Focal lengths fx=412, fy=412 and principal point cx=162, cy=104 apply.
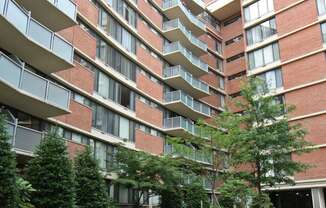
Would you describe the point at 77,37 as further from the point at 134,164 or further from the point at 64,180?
the point at 64,180

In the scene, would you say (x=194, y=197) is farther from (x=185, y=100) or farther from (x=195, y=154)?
(x=185, y=100)

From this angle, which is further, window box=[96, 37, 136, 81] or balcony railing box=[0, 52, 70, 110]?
window box=[96, 37, 136, 81]

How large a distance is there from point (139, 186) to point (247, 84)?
420 inches

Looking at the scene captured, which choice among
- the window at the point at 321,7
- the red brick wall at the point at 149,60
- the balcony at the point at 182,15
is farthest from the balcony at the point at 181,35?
the window at the point at 321,7

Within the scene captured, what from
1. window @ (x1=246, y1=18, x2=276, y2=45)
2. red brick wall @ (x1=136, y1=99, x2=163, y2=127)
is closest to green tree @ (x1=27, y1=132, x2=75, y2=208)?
red brick wall @ (x1=136, y1=99, x2=163, y2=127)

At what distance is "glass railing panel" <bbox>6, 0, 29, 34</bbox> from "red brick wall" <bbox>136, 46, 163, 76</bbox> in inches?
567

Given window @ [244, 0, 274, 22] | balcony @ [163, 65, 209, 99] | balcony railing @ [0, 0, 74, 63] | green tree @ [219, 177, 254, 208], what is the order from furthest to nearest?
1. window @ [244, 0, 274, 22]
2. balcony @ [163, 65, 209, 99]
3. green tree @ [219, 177, 254, 208]
4. balcony railing @ [0, 0, 74, 63]

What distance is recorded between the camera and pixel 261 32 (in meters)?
42.7

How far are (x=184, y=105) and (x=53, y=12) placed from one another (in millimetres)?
17749

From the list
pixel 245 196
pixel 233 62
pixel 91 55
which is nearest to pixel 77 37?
pixel 91 55

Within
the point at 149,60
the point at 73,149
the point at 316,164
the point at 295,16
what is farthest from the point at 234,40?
the point at 73,149

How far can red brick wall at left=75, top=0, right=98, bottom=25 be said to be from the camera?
87.6 ft

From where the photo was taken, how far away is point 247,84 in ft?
94.7

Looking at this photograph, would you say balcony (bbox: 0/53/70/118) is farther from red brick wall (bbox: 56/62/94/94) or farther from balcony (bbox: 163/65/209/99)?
balcony (bbox: 163/65/209/99)
